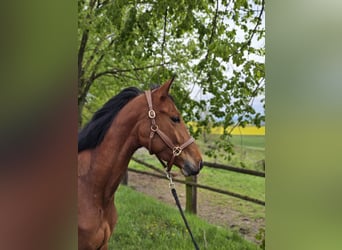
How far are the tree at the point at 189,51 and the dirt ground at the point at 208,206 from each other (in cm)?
24

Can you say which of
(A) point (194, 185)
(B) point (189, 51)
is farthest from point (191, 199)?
(B) point (189, 51)

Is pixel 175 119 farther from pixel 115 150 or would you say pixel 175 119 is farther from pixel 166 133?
pixel 115 150

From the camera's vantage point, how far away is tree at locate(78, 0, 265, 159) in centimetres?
141

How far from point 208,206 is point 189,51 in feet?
1.99

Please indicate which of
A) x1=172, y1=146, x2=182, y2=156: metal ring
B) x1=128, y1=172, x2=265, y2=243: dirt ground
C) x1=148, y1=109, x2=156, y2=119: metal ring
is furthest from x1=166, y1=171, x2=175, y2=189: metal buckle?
x1=148, y1=109, x2=156, y2=119: metal ring

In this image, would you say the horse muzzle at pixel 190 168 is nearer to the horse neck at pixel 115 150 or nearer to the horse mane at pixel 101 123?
the horse neck at pixel 115 150

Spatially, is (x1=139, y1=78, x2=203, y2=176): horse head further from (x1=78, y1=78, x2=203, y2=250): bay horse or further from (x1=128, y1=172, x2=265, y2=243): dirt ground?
(x1=128, y1=172, x2=265, y2=243): dirt ground

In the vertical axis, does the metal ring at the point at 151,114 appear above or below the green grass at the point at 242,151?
above

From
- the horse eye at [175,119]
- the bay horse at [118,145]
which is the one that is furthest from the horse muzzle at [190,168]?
the horse eye at [175,119]

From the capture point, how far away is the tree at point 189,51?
4.61ft

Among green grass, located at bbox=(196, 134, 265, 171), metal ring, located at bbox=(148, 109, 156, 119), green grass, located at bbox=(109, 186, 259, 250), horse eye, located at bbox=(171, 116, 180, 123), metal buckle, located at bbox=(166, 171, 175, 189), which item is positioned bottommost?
green grass, located at bbox=(109, 186, 259, 250)
